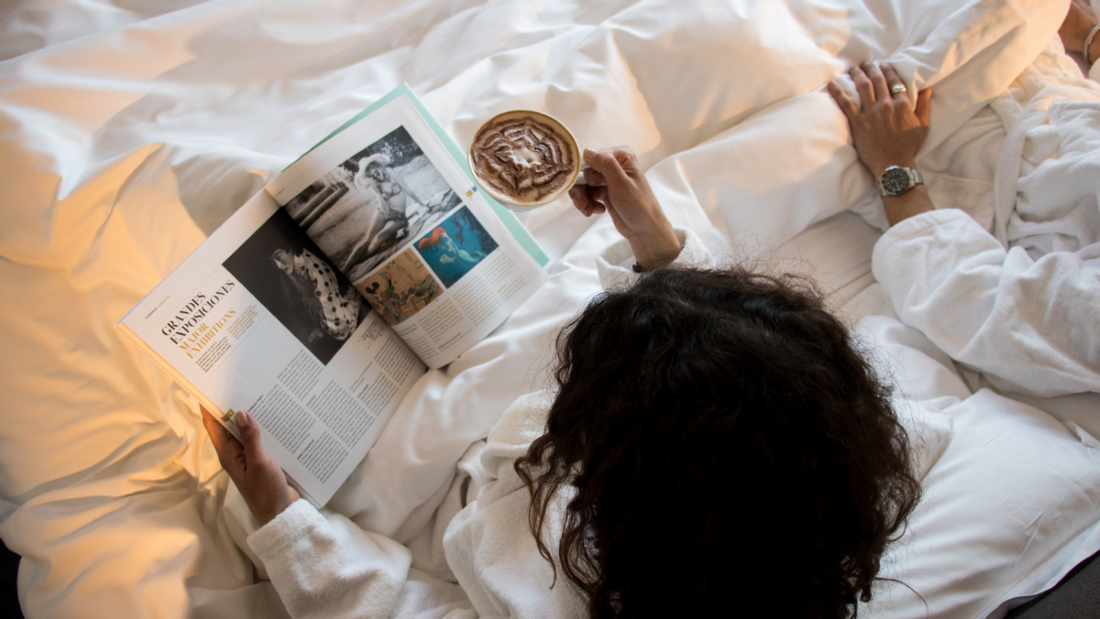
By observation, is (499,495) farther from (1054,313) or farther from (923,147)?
(923,147)

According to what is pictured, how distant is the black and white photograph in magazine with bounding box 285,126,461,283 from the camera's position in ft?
2.69

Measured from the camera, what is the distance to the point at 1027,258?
0.90m

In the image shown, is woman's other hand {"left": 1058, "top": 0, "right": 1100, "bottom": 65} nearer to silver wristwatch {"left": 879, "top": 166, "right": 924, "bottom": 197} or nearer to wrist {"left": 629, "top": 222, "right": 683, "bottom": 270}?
silver wristwatch {"left": 879, "top": 166, "right": 924, "bottom": 197}

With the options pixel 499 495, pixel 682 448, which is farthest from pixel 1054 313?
pixel 499 495

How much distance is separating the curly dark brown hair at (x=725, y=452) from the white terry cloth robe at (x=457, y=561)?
0.58ft

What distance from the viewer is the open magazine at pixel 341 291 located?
750 mm

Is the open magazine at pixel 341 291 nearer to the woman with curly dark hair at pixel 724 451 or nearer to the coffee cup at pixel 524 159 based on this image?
the coffee cup at pixel 524 159

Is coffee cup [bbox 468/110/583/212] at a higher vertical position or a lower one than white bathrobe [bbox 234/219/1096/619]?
higher

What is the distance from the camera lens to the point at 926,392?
92cm

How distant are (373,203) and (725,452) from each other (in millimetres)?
620

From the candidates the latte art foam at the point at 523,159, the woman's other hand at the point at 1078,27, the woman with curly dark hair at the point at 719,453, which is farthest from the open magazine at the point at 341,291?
the woman's other hand at the point at 1078,27

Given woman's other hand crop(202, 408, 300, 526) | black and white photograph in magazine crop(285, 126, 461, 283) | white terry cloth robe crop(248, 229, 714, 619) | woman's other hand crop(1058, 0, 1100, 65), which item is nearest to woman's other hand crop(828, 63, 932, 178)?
woman's other hand crop(1058, 0, 1100, 65)

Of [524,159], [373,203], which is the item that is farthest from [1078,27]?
[373,203]

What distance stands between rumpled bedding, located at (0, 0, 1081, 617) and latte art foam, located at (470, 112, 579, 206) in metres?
0.20
